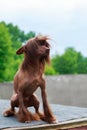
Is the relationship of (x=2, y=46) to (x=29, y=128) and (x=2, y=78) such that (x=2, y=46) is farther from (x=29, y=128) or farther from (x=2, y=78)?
(x=29, y=128)

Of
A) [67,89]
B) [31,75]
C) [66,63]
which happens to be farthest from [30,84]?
[66,63]

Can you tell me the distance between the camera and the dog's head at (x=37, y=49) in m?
4.17

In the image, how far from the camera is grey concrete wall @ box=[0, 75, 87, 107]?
13.7 metres

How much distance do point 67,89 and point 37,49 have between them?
9831mm

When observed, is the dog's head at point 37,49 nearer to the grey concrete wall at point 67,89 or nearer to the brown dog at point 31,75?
the brown dog at point 31,75

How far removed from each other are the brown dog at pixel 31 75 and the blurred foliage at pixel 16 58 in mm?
14192

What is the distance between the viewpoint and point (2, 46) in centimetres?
1894

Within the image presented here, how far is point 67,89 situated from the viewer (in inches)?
549

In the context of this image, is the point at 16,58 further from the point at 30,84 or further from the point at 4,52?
the point at 30,84

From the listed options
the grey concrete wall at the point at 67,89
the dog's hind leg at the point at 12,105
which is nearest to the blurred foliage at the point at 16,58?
the grey concrete wall at the point at 67,89

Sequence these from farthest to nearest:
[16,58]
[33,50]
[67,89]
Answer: [16,58] < [67,89] < [33,50]

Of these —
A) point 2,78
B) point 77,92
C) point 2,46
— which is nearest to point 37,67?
point 77,92

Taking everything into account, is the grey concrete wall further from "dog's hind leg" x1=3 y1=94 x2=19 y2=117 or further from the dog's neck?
the dog's neck

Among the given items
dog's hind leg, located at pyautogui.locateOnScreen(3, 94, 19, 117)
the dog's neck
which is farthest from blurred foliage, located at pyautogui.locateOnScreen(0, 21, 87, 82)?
the dog's neck
